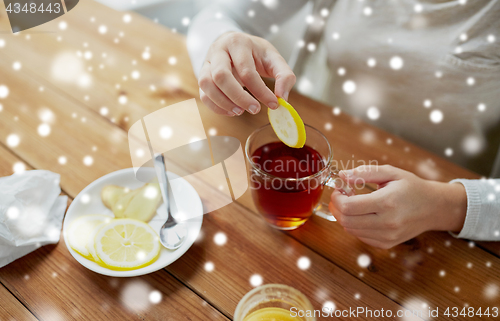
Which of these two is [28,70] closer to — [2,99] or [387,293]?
[2,99]

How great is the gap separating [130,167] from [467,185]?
680mm

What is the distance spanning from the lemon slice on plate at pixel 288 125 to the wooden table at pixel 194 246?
0.16 meters

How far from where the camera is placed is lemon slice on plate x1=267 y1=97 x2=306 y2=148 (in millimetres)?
580

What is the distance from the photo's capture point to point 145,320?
56cm

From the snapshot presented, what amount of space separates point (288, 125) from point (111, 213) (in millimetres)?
370

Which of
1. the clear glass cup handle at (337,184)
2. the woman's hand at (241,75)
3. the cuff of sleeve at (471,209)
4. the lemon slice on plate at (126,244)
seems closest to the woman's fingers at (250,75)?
the woman's hand at (241,75)

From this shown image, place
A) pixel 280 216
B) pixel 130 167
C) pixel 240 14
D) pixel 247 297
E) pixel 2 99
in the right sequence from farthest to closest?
1. pixel 240 14
2. pixel 2 99
3. pixel 130 167
4. pixel 280 216
5. pixel 247 297

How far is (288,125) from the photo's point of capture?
606mm

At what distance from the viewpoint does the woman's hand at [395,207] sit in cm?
62

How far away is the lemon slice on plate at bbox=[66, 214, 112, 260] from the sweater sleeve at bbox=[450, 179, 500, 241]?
66 cm

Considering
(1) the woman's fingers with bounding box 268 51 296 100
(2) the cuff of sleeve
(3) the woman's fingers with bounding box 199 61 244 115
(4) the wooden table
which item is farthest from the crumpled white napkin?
(2) the cuff of sleeve

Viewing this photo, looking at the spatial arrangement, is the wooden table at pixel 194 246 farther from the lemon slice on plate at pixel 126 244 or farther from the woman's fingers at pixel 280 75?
the woman's fingers at pixel 280 75

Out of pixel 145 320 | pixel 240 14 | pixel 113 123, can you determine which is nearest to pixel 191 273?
pixel 145 320

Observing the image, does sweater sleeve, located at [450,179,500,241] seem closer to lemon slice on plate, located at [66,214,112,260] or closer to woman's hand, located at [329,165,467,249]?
woman's hand, located at [329,165,467,249]
